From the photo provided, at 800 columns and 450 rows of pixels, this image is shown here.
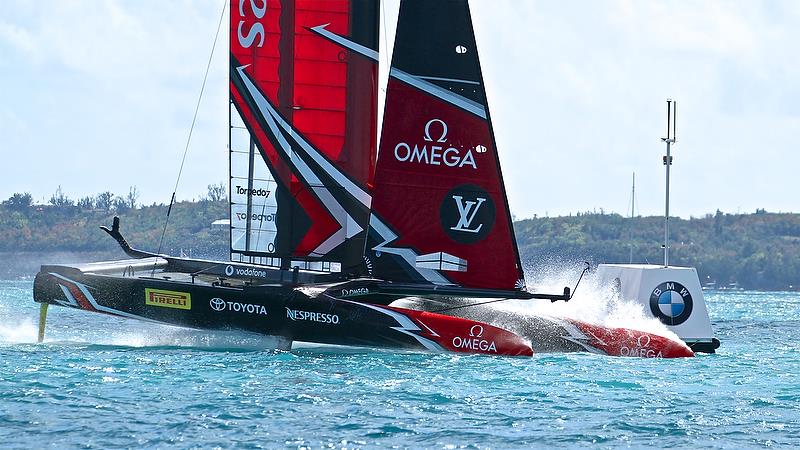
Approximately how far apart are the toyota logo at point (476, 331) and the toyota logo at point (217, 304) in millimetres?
3428

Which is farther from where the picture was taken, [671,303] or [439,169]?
[671,303]

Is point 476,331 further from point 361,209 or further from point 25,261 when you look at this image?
point 25,261

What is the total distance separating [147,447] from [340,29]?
9851 millimetres

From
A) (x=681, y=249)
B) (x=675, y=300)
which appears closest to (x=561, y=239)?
(x=681, y=249)

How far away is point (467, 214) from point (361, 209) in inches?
79.8

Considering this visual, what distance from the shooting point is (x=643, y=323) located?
59.2ft

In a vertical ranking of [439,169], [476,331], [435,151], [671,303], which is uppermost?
[435,151]

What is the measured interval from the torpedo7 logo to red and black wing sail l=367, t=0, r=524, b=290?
14 millimetres

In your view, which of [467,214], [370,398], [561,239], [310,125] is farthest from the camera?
[561,239]

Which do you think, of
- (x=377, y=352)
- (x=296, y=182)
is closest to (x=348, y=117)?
(x=296, y=182)

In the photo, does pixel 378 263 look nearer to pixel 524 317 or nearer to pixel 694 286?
pixel 524 317

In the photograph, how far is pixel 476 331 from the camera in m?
16.1

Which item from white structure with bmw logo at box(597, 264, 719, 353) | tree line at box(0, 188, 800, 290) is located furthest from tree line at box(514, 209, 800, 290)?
white structure with bmw logo at box(597, 264, 719, 353)

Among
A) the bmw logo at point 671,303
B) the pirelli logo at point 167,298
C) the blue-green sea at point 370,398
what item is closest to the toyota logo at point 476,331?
the blue-green sea at point 370,398
